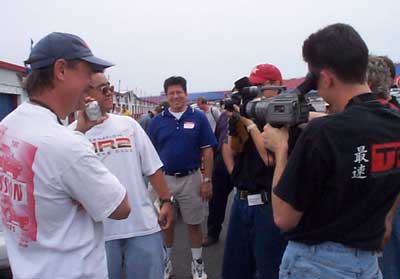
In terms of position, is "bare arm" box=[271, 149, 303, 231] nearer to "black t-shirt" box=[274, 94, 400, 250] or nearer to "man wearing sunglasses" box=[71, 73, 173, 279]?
"black t-shirt" box=[274, 94, 400, 250]

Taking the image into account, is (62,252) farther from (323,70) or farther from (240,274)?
(240,274)

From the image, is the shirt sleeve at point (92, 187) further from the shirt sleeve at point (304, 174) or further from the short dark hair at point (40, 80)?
the shirt sleeve at point (304, 174)

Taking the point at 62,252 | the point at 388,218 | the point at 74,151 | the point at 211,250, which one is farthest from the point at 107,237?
the point at 211,250

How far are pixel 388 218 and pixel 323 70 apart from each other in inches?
31.1

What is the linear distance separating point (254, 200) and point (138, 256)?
2.83 feet

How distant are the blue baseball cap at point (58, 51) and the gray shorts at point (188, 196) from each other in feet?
8.36

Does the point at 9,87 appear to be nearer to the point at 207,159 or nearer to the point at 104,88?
the point at 207,159

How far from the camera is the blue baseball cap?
1449 mm

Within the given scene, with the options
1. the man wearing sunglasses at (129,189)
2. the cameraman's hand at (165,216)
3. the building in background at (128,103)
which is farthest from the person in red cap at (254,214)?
the building in background at (128,103)

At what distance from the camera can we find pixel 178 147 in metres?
3.96

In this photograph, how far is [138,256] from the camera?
8.13ft

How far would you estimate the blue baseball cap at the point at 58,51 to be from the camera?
1449 mm

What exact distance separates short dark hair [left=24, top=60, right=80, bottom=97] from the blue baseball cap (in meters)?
0.02

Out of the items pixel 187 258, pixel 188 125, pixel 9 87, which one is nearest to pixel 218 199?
pixel 187 258
